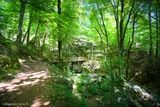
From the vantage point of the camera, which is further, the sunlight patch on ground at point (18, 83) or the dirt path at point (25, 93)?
the sunlight patch on ground at point (18, 83)

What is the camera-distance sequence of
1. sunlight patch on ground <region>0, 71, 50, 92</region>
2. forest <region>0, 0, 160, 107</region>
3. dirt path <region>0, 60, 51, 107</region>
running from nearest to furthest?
dirt path <region>0, 60, 51, 107</region> < forest <region>0, 0, 160, 107</region> < sunlight patch on ground <region>0, 71, 50, 92</region>

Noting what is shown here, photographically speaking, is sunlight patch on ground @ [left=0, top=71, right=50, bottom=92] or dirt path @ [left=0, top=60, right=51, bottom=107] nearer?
dirt path @ [left=0, top=60, right=51, bottom=107]

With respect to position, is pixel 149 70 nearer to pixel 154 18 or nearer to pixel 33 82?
pixel 154 18

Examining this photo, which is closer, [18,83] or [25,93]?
[25,93]

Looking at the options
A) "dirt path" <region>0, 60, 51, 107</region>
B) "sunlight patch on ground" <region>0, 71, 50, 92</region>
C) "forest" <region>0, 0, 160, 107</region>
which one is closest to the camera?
"dirt path" <region>0, 60, 51, 107</region>

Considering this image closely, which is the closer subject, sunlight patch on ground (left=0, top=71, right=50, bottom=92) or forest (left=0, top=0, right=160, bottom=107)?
forest (left=0, top=0, right=160, bottom=107)

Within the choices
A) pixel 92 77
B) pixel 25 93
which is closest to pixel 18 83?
pixel 25 93

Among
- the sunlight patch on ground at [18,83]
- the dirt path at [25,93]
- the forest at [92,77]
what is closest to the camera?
the dirt path at [25,93]

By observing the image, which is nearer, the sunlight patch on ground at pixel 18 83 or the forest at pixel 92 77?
the forest at pixel 92 77

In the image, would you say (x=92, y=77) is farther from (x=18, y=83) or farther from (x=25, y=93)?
(x=25, y=93)

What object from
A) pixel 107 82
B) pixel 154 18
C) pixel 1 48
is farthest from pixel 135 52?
pixel 1 48

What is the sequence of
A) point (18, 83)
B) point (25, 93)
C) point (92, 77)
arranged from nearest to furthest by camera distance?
1. point (25, 93)
2. point (18, 83)
3. point (92, 77)

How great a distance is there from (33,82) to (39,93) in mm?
1227

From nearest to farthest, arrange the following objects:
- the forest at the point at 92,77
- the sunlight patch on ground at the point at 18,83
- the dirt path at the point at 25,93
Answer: the dirt path at the point at 25,93 → the forest at the point at 92,77 → the sunlight patch on ground at the point at 18,83
